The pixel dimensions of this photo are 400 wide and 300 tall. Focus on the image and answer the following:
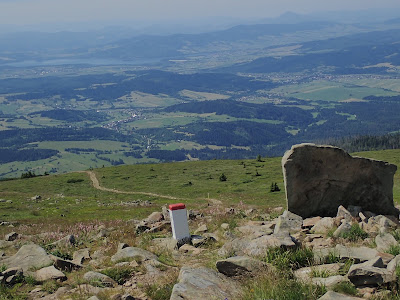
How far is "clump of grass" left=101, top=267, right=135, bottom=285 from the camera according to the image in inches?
508

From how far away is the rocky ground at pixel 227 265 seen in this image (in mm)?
9625

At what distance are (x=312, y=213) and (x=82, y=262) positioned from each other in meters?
11.2

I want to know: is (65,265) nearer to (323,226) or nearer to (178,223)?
(178,223)

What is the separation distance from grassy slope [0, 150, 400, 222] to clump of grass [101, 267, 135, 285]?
2021 centimetres

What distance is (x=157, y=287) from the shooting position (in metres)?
11.3

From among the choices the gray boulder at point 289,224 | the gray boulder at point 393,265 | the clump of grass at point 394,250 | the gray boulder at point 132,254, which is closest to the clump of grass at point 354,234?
the clump of grass at point 394,250

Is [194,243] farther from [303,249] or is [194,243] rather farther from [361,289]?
[361,289]

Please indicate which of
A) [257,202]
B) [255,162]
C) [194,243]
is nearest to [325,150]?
[194,243]

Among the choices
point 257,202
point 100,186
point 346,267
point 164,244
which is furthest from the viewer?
point 100,186

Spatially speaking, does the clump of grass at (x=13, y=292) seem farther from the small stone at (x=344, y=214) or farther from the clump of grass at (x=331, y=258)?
the small stone at (x=344, y=214)

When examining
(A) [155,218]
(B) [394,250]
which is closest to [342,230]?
(B) [394,250]

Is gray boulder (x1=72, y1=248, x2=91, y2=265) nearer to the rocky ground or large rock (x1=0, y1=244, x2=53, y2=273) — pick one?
the rocky ground

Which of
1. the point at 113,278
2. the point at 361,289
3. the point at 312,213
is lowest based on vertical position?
the point at 312,213

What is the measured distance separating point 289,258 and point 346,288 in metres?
2.44
